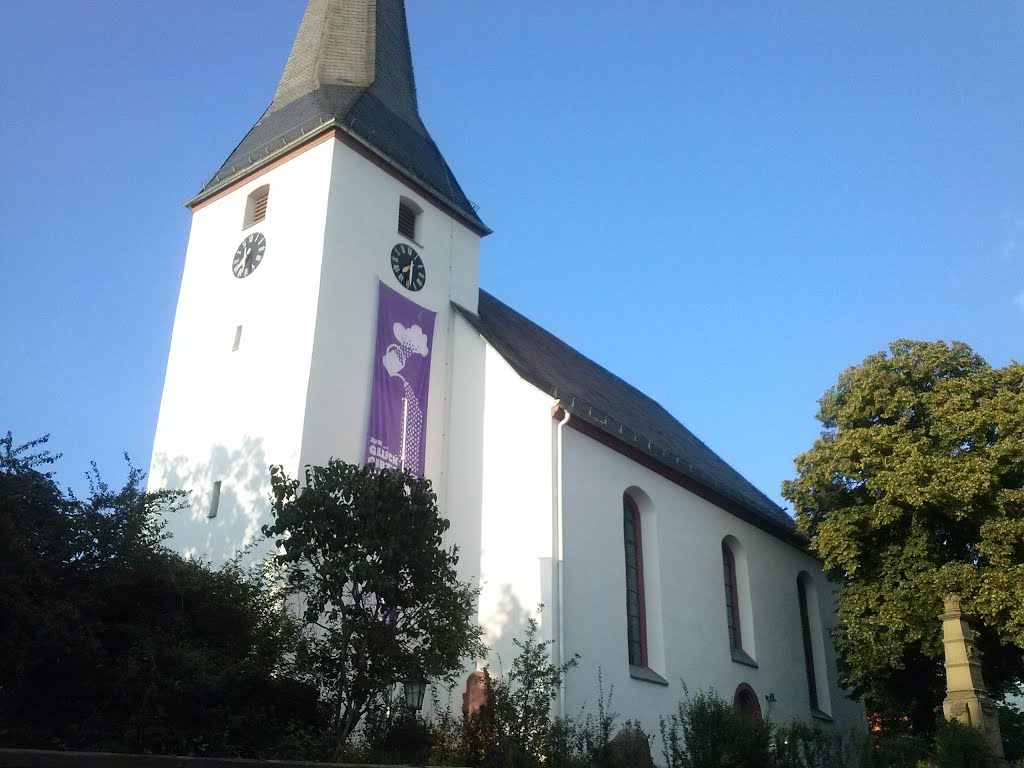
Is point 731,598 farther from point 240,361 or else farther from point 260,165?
point 260,165

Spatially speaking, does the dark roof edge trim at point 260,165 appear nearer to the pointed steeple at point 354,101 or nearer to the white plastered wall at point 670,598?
the pointed steeple at point 354,101

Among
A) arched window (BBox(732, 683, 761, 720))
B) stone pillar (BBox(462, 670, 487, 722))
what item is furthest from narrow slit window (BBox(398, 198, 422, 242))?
arched window (BBox(732, 683, 761, 720))

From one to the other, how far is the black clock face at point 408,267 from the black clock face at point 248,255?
276 centimetres

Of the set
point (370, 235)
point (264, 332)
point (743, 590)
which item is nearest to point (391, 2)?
point (370, 235)

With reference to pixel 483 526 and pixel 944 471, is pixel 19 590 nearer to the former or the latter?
pixel 483 526

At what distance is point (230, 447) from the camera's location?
61.6ft

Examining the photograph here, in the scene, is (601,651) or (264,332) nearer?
(601,651)

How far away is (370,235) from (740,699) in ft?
42.8

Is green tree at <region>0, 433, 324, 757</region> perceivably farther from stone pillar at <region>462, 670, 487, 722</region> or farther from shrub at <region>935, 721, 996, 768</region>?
shrub at <region>935, 721, 996, 768</region>

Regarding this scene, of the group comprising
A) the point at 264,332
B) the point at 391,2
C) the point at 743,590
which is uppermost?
the point at 391,2

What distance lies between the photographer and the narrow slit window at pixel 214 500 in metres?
18.3

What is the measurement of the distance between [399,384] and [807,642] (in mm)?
14233

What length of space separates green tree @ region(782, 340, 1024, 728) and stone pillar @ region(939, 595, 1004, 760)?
9.51ft

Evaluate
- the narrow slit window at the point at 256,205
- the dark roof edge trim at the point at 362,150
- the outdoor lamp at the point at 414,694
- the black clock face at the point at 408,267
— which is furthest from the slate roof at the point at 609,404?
the outdoor lamp at the point at 414,694
